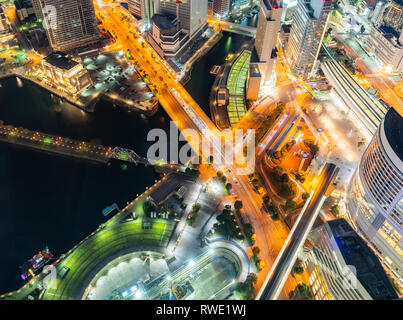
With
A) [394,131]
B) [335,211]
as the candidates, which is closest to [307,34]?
[394,131]

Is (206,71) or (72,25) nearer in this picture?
(72,25)

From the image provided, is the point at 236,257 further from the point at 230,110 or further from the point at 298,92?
the point at 298,92

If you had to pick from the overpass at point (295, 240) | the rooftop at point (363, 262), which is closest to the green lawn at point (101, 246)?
the overpass at point (295, 240)

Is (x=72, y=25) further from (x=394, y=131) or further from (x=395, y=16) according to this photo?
(x=395, y=16)

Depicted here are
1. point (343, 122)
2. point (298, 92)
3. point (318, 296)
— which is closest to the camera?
point (318, 296)
